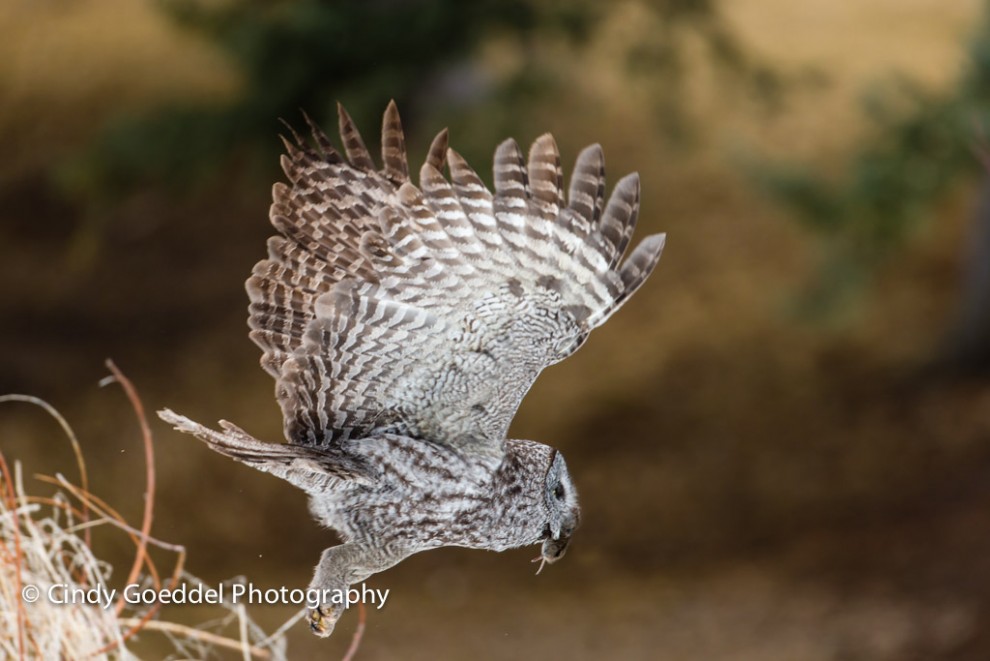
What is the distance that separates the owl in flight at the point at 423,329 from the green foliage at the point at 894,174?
2832 millimetres

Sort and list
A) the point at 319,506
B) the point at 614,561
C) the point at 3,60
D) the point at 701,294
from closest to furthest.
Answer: the point at 319,506
the point at 614,561
the point at 701,294
the point at 3,60

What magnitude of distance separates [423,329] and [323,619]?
46 centimetres

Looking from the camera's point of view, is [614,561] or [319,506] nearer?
[319,506]

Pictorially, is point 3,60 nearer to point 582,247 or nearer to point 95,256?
point 95,256

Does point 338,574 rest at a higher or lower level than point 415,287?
lower

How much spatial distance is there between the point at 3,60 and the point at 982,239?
6.76 meters

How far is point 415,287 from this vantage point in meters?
1.80

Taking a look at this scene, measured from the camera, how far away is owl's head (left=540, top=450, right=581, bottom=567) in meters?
1.81

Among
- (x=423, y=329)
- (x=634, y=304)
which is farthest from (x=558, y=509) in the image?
(x=634, y=304)

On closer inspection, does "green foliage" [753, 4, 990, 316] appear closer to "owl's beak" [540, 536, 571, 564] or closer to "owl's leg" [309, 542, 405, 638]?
"owl's beak" [540, 536, 571, 564]

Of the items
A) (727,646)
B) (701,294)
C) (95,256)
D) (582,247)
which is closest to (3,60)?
(95,256)

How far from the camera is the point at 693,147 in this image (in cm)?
601

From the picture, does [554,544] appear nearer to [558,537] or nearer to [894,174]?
[558,537]

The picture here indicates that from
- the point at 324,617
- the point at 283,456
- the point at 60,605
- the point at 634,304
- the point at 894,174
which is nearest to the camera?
the point at 283,456
